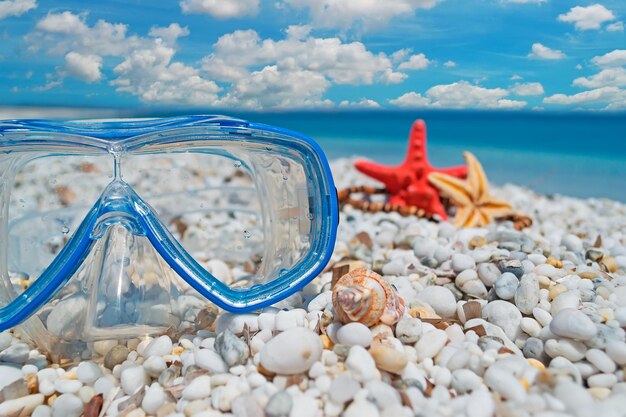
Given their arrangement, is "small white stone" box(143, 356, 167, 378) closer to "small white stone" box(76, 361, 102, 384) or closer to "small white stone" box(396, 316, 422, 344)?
"small white stone" box(76, 361, 102, 384)

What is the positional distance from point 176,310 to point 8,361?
50cm

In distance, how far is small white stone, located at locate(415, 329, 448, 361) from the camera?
1387 mm

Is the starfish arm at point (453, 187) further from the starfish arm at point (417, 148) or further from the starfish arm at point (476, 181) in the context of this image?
the starfish arm at point (417, 148)

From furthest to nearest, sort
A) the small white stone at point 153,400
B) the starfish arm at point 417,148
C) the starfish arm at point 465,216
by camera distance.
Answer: the starfish arm at point 417,148, the starfish arm at point 465,216, the small white stone at point 153,400

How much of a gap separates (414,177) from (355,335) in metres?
2.98

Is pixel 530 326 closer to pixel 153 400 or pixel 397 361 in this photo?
pixel 397 361

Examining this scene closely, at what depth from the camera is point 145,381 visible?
1476 millimetres

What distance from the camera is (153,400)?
1.33 meters

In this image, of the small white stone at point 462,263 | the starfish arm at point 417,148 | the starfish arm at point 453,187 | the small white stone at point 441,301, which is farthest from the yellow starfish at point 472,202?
the small white stone at point 441,301

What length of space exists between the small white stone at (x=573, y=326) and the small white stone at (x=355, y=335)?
48 cm

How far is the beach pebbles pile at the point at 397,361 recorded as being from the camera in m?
1.16

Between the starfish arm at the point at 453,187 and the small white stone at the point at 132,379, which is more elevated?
the starfish arm at the point at 453,187

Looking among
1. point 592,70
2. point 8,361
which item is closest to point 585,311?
point 8,361

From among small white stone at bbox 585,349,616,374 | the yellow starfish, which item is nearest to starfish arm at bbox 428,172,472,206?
the yellow starfish
